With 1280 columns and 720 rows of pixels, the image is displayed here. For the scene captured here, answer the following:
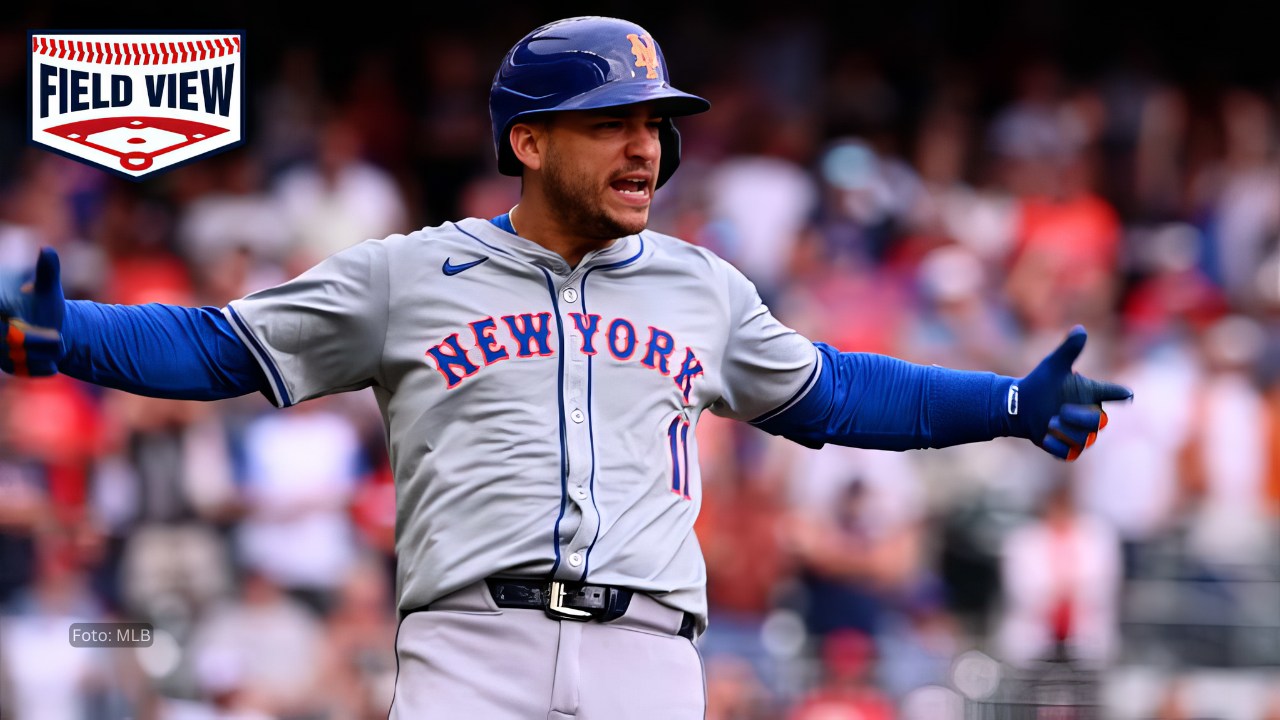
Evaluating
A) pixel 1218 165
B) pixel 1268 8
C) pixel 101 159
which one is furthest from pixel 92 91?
pixel 1268 8

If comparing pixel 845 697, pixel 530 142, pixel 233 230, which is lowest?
Answer: pixel 845 697

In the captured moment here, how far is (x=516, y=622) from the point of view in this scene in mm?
3477

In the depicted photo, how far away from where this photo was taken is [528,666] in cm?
345

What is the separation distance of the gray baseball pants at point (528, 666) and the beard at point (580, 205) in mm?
750

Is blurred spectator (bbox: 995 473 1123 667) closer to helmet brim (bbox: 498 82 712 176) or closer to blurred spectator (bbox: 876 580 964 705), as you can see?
blurred spectator (bbox: 876 580 964 705)

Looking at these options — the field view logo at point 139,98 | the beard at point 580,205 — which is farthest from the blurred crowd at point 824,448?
the beard at point 580,205

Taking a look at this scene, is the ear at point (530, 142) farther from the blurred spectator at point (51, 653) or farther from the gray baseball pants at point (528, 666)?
the blurred spectator at point (51, 653)

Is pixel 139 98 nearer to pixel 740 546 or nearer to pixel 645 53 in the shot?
pixel 645 53

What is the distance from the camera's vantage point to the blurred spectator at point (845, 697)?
7.45 meters

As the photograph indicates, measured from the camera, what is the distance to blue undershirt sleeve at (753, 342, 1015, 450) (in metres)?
3.93

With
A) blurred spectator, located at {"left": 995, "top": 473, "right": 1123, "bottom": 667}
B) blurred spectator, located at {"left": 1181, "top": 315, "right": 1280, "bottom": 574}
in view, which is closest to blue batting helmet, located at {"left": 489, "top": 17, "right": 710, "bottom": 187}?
blurred spectator, located at {"left": 995, "top": 473, "right": 1123, "bottom": 667}

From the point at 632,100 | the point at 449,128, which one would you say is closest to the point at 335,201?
the point at 449,128

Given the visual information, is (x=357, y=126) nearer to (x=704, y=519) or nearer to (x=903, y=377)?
(x=704, y=519)

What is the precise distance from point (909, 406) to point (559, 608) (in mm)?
963
